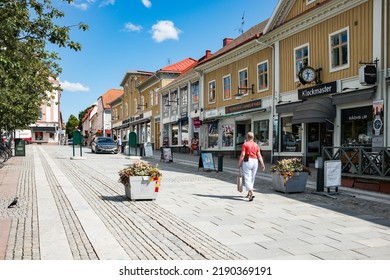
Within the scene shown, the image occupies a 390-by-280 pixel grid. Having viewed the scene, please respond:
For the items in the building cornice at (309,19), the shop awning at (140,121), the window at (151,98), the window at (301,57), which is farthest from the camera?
the shop awning at (140,121)

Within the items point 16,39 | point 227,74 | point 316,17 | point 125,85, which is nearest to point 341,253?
point 16,39

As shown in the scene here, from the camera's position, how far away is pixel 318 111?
1664 centimetres

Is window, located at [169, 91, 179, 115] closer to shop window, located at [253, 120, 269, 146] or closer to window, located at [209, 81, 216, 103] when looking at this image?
window, located at [209, 81, 216, 103]

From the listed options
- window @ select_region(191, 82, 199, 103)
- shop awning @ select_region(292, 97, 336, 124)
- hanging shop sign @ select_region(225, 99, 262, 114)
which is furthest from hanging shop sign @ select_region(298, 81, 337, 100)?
window @ select_region(191, 82, 199, 103)

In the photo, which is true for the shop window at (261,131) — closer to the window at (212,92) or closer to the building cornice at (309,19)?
the building cornice at (309,19)

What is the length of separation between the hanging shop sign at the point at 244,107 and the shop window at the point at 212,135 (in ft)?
8.13

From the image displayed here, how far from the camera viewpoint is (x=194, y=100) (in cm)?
3259

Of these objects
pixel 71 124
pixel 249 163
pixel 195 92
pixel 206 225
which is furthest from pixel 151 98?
pixel 71 124

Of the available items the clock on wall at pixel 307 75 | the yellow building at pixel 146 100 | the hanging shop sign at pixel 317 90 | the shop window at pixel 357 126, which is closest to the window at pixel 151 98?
the yellow building at pixel 146 100

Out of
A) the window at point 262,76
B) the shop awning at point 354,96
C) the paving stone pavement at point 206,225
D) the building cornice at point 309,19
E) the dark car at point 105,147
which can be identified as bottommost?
the paving stone pavement at point 206,225

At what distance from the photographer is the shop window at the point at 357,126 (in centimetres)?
1518

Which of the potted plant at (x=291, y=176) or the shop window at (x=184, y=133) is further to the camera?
the shop window at (x=184, y=133)

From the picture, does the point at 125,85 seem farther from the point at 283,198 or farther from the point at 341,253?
the point at 341,253

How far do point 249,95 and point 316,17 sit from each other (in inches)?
275
